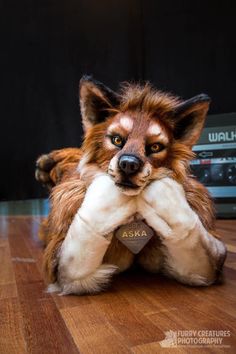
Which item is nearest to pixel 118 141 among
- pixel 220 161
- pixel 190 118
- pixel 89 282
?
pixel 190 118

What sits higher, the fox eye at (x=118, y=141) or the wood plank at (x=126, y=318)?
the fox eye at (x=118, y=141)

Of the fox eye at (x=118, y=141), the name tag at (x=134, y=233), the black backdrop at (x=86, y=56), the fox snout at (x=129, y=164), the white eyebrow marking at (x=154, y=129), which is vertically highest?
the black backdrop at (x=86, y=56)

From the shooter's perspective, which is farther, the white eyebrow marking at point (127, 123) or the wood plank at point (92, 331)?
the white eyebrow marking at point (127, 123)

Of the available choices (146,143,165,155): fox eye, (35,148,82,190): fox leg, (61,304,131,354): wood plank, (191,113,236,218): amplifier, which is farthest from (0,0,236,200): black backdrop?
Result: (61,304,131,354): wood plank

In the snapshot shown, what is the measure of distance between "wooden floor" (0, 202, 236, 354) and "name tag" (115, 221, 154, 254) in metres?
0.12

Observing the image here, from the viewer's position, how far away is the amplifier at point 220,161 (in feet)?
6.81

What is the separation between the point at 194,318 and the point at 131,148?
331 mm

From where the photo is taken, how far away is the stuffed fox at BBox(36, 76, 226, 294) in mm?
751

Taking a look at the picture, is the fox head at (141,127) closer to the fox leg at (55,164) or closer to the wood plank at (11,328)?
the wood plank at (11,328)

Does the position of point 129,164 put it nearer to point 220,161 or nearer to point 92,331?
point 92,331

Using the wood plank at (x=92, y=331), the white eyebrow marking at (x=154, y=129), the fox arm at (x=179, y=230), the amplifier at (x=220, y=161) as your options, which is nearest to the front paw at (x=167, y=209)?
the fox arm at (x=179, y=230)

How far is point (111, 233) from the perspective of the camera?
0.77 metres

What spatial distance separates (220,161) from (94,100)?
54.6 inches

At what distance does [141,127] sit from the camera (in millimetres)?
802
